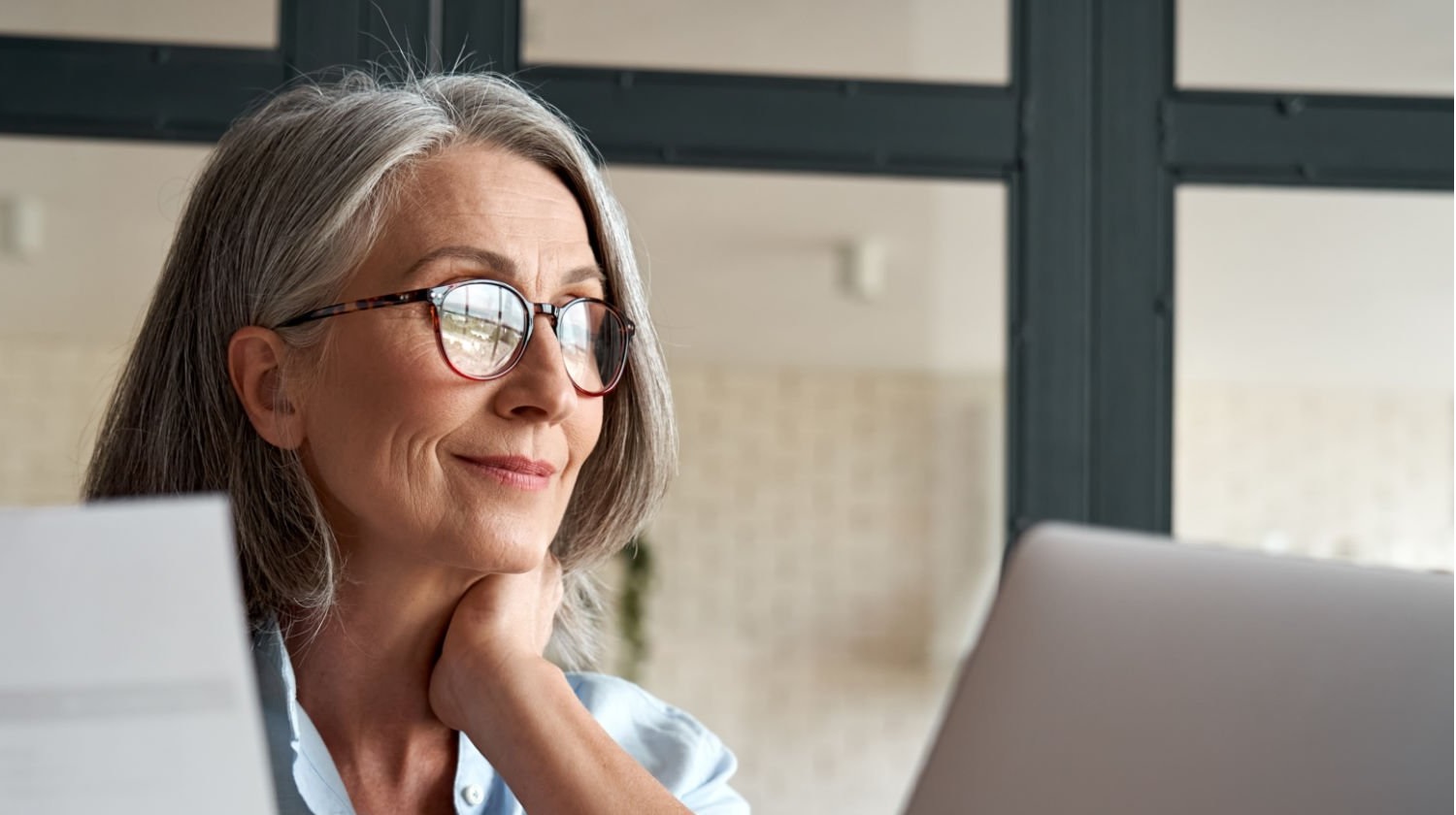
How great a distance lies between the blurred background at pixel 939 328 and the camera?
8.00 ft

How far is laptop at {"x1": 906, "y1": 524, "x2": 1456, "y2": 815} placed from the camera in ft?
2.52

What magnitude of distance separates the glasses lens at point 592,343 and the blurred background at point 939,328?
1.02 metres

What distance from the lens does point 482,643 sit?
49.3 inches

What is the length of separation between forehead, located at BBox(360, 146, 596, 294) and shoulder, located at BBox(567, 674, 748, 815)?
463 millimetres

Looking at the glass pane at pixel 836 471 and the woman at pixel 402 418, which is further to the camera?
the glass pane at pixel 836 471

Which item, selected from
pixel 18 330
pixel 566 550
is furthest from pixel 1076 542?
pixel 18 330

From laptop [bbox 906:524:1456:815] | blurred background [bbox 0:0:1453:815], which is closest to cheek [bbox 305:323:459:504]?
laptop [bbox 906:524:1456:815]

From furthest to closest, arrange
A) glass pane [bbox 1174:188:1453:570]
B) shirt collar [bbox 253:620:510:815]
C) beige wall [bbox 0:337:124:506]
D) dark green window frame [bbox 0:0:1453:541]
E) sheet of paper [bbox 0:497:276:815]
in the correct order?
glass pane [bbox 1174:188:1453:570], dark green window frame [bbox 0:0:1453:541], beige wall [bbox 0:337:124:506], shirt collar [bbox 253:620:510:815], sheet of paper [bbox 0:497:276:815]

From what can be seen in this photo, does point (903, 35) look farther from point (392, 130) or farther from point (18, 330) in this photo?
point (18, 330)

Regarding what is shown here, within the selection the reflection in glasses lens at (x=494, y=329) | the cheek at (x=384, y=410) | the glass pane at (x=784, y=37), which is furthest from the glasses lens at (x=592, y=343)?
the glass pane at (x=784, y=37)

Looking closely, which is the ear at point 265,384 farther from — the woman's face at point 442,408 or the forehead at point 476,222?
the forehead at point 476,222

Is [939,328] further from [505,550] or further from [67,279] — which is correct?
[67,279]

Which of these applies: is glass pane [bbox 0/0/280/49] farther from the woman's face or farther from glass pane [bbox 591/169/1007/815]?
the woman's face

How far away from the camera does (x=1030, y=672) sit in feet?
3.11
